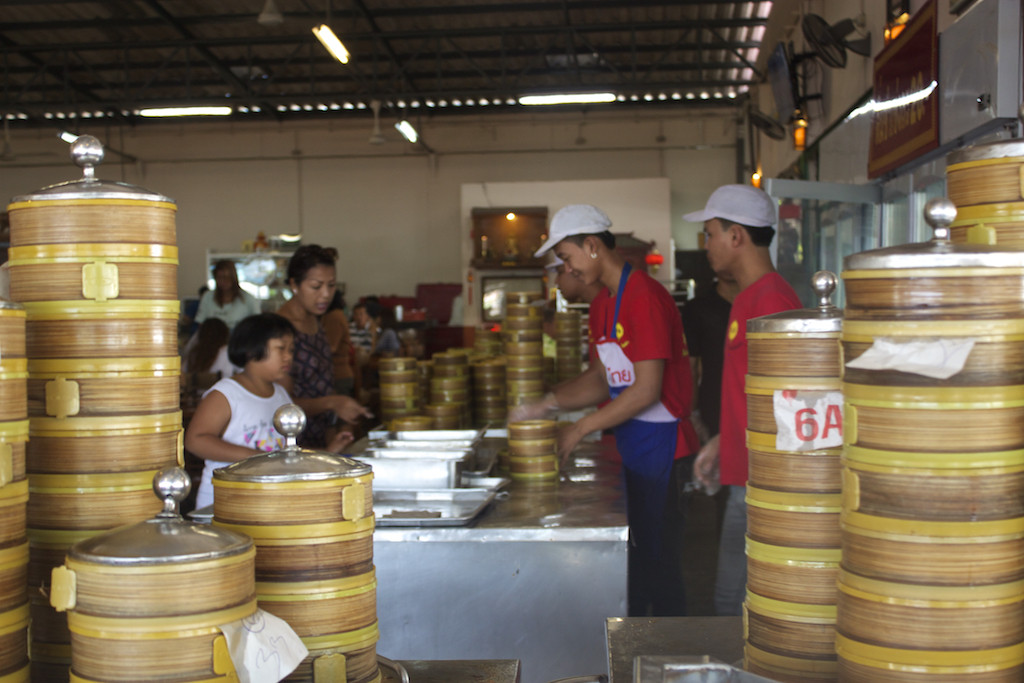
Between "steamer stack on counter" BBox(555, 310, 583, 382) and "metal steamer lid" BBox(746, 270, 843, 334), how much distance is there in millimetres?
4118

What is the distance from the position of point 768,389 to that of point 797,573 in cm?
26

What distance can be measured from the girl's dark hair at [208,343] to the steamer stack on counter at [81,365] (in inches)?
202

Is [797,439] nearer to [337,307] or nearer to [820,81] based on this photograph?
[337,307]

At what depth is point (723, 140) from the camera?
565 inches

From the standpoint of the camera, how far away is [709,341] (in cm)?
450

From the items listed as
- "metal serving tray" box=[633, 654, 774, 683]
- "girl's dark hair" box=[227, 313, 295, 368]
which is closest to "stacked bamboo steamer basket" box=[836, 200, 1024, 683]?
"metal serving tray" box=[633, 654, 774, 683]

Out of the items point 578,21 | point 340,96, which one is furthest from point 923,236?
point 340,96

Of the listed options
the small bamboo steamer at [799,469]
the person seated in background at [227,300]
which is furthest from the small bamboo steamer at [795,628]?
the person seated in background at [227,300]

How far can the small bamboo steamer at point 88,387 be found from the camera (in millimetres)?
1345

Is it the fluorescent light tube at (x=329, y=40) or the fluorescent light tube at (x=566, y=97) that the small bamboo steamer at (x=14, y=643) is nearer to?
the fluorescent light tube at (x=329, y=40)

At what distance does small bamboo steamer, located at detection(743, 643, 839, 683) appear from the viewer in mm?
1317

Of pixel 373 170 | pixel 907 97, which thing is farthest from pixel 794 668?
pixel 373 170

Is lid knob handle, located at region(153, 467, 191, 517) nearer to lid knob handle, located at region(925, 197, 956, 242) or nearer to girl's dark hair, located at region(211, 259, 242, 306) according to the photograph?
lid knob handle, located at region(925, 197, 956, 242)

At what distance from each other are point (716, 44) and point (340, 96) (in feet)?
15.7
